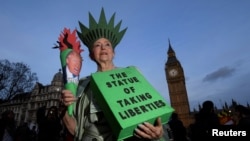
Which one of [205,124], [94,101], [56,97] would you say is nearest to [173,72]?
[56,97]

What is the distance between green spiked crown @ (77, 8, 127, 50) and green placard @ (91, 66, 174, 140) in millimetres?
608

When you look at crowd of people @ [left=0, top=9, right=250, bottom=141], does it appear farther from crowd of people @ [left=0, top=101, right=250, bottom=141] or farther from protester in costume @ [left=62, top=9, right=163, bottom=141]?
crowd of people @ [left=0, top=101, right=250, bottom=141]

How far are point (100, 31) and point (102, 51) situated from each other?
0.24m

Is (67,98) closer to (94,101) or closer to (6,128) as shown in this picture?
(94,101)

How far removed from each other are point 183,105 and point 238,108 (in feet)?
242

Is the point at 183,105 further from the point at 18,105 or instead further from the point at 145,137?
the point at 145,137

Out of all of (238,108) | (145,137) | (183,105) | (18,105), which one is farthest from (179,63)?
(145,137)

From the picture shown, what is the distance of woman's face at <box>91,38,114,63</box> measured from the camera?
189 centimetres

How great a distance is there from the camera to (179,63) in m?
77.8

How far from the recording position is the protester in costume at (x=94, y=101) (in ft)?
4.23

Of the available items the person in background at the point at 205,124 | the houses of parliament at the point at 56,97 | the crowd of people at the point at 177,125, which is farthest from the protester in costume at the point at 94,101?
the houses of parliament at the point at 56,97

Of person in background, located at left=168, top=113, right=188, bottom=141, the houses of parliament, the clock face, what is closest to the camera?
person in background, located at left=168, top=113, right=188, bottom=141

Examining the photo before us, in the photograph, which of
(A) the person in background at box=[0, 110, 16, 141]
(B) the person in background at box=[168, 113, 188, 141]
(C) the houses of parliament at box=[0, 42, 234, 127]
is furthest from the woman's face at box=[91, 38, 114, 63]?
(C) the houses of parliament at box=[0, 42, 234, 127]

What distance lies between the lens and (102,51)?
1.89 metres
